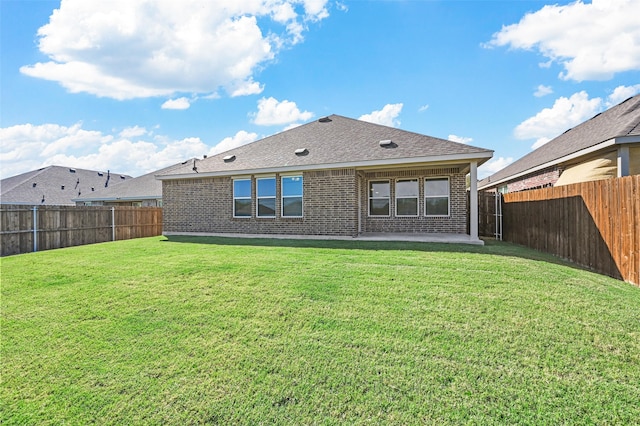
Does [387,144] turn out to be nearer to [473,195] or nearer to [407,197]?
[407,197]

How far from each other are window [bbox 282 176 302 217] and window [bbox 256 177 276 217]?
1.57 ft

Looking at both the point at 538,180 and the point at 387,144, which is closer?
the point at 387,144

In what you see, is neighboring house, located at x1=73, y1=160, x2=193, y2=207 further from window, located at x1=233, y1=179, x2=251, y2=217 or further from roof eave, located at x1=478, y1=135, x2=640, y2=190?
roof eave, located at x1=478, y1=135, x2=640, y2=190

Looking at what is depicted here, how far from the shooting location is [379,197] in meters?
13.3

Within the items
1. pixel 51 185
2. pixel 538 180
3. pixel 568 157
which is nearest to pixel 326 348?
pixel 568 157

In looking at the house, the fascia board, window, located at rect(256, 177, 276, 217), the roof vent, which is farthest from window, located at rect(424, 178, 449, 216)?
window, located at rect(256, 177, 276, 217)

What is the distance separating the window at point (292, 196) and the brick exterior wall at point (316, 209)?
221 mm

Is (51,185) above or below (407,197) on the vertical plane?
above

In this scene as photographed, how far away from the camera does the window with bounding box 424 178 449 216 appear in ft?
40.5

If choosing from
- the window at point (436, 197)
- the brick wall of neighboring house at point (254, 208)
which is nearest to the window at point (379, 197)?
the window at point (436, 197)

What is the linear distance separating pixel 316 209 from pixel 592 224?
7.87m

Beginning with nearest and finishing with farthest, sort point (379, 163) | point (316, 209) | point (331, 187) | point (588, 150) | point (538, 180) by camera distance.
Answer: point (588, 150)
point (379, 163)
point (331, 187)
point (316, 209)
point (538, 180)

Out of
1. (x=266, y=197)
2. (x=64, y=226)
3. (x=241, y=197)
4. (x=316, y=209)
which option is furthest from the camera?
(x=241, y=197)

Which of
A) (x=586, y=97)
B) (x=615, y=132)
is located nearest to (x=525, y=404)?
(x=615, y=132)
